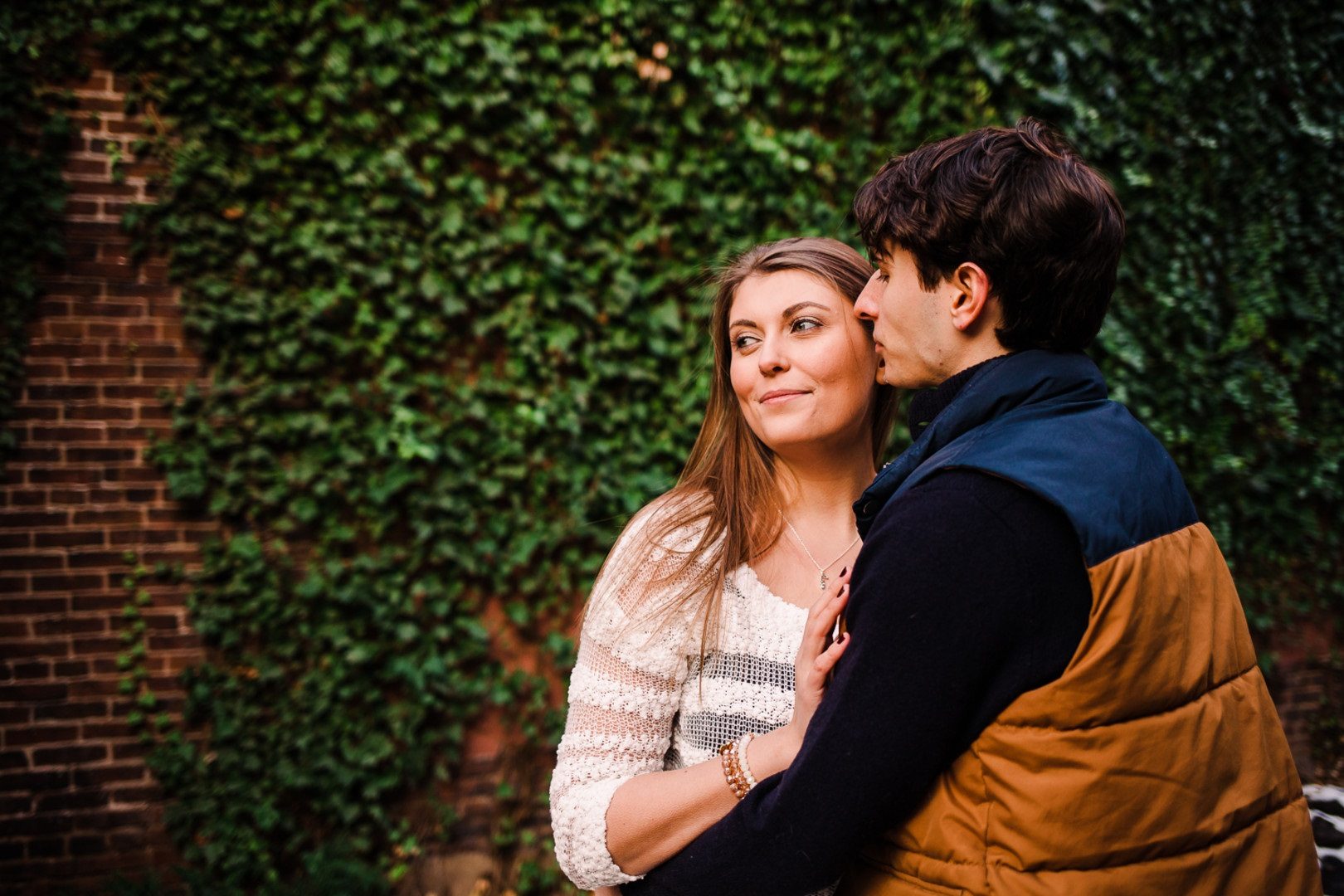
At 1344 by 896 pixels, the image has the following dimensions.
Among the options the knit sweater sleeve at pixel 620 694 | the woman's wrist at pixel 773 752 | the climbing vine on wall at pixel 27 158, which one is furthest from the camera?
the climbing vine on wall at pixel 27 158

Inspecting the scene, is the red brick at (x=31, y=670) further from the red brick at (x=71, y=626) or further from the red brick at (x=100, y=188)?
the red brick at (x=100, y=188)

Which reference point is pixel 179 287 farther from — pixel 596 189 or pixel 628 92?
pixel 628 92

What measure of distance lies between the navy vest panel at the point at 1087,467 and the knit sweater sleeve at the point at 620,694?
77 cm

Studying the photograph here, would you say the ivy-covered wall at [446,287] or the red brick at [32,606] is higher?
the ivy-covered wall at [446,287]

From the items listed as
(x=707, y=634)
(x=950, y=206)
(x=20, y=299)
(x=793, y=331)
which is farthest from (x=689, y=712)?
(x=20, y=299)

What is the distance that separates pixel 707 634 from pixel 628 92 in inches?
105

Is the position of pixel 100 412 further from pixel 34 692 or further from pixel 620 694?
pixel 620 694

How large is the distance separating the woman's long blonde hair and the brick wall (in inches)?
92.4

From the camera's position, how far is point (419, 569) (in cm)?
349

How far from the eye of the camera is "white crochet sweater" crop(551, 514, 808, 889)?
177 centimetres

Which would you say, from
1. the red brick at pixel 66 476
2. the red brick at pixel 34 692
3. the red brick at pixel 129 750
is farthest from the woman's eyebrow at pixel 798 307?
the red brick at pixel 34 692

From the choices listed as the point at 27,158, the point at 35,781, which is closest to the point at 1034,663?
the point at 35,781

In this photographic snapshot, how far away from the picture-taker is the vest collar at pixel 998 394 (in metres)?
1.32

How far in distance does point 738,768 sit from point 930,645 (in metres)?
0.57
